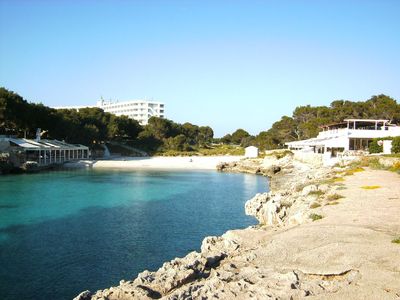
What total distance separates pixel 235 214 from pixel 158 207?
6.63 metres

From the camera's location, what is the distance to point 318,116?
87.4 meters

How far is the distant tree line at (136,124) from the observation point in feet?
227

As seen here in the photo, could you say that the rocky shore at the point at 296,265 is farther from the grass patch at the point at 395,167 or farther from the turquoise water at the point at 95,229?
the grass patch at the point at 395,167

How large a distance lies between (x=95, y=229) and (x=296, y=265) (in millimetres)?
15020

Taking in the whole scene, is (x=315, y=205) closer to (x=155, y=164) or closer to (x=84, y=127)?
(x=155, y=164)

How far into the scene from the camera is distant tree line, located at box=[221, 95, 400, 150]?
74.4 m

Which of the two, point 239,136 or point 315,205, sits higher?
point 239,136

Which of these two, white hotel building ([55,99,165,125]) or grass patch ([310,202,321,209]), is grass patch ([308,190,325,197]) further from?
white hotel building ([55,99,165,125])

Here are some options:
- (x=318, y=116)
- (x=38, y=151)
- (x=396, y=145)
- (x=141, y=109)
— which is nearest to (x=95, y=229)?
(x=396, y=145)

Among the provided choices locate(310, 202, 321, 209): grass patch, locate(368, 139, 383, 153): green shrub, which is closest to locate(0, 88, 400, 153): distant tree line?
locate(368, 139, 383, 153): green shrub

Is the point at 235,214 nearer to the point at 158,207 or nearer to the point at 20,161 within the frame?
the point at 158,207

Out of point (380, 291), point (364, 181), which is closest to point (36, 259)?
point (380, 291)

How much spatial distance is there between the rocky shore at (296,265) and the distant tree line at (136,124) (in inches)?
2366

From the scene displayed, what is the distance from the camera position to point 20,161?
61.3 m
